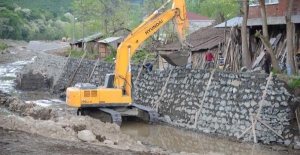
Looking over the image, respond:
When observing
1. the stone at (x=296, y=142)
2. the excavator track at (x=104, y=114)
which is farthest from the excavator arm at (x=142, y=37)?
the stone at (x=296, y=142)

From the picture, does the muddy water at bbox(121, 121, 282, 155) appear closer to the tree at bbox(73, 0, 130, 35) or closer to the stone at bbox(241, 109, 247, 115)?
the stone at bbox(241, 109, 247, 115)

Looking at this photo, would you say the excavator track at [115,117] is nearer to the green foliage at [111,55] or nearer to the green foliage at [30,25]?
the green foliage at [111,55]

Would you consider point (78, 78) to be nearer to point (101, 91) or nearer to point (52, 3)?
point (101, 91)

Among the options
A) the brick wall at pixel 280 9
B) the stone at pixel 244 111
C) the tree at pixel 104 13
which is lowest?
the stone at pixel 244 111

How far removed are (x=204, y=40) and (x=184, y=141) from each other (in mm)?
12746

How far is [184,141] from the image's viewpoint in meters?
20.6

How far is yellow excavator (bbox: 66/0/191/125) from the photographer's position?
22.1 meters

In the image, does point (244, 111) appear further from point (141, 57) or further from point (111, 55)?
point (111, 55)

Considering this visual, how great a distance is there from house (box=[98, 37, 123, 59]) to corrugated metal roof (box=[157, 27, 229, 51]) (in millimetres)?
9038

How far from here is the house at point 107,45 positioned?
43.5 meters

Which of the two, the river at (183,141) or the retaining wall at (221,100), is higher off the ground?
the retaining wall at (221,100)

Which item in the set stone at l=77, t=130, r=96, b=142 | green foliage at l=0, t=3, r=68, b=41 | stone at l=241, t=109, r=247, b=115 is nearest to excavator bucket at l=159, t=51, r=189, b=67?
stone at l=241, t=109, r=247, b=115

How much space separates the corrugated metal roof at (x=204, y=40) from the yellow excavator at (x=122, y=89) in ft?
20.0

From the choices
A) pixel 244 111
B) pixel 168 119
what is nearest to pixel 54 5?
pixel 168 119
